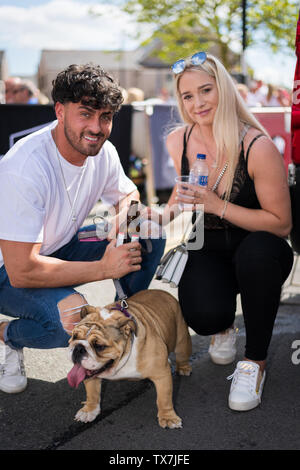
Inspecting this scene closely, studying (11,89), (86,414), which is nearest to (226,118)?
(86,414)

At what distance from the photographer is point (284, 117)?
6684 mm

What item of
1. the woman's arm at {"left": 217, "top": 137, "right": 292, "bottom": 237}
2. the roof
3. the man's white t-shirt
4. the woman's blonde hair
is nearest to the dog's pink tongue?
the man's white t-shirt

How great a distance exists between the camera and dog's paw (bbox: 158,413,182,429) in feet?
7.59

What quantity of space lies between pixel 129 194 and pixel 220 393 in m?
1.32

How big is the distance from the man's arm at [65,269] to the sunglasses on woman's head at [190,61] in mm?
1029

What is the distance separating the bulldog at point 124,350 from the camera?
2148mm

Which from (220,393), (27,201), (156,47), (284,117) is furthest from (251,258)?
(156,47)

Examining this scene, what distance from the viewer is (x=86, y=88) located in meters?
2.45

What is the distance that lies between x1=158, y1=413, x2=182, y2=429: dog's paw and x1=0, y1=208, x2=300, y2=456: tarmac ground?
0.03 meters

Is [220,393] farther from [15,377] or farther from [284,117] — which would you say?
[284,117]

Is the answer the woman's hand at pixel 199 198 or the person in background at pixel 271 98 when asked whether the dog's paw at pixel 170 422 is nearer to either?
the woman's hand at pixel 199 198

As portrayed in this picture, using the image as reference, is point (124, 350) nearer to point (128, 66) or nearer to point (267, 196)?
point (267, 196)

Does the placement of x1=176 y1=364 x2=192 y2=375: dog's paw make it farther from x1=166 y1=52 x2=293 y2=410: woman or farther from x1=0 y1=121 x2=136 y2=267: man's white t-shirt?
x1=0 y1=121 x2=136 y2=267: man's white t-shirt

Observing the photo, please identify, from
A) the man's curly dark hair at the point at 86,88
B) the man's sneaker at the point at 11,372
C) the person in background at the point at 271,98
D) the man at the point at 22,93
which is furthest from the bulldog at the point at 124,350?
the person in background at the point at 271,98
